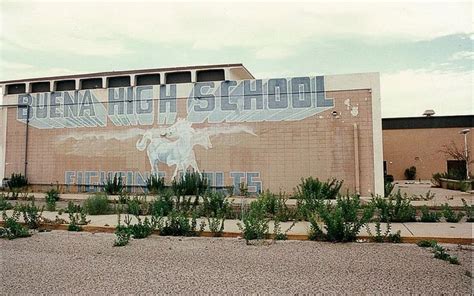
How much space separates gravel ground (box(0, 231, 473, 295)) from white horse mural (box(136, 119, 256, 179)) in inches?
557

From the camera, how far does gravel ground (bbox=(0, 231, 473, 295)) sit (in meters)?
5.20

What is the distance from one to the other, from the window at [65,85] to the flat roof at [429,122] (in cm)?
3093

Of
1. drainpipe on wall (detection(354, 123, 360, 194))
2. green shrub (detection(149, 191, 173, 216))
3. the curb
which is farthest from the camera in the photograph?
drainpipe on wall (detection(354, 123, 360, 194))

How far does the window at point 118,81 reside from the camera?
27161 mm

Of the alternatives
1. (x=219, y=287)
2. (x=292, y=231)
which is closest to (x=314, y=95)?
(x=292, y=231)

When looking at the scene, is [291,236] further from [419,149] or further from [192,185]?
[419,149]

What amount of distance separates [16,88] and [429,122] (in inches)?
1495

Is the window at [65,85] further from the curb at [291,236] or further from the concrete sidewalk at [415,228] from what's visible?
the curb at [291,236]

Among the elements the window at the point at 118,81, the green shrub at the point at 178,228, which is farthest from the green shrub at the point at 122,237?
the window at the point at 118,81

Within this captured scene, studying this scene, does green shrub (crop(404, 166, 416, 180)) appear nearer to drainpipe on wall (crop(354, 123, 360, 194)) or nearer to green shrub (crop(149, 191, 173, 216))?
drainpipe on wall (crop(354, 123, 360, 194))

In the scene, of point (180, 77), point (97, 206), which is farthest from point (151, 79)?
point (97, 206)

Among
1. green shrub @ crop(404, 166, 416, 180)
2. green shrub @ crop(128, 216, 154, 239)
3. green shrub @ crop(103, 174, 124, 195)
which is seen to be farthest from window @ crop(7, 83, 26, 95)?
green shrub @ crop(404, 166, 416, 180)

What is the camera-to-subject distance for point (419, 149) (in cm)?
4169

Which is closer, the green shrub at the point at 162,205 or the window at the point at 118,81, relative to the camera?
the green shrub at the point at 162,205
